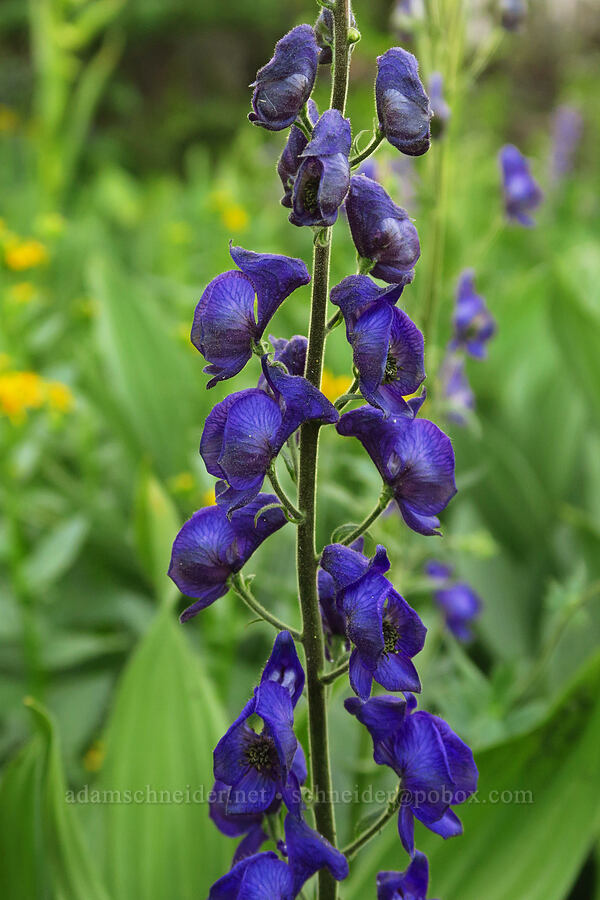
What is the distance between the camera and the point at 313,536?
27.4 inches

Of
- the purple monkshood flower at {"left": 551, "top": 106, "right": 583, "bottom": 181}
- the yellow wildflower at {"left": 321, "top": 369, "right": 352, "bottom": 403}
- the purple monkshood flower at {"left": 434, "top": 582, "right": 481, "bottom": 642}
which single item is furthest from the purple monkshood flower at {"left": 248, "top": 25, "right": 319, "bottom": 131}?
the purple monkshood flower at {"left": 551, "top": 106, "right": 583, "bottom": 181}

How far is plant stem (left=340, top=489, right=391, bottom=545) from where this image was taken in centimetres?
69

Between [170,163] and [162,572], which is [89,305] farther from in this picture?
[170,163]

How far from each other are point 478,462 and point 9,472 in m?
1.13

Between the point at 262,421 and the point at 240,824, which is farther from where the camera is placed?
the point at 240,824

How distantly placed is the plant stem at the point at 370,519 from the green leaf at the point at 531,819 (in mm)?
460

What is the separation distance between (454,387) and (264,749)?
103 cm

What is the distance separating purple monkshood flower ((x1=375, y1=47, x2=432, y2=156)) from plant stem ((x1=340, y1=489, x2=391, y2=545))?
261 millimetres

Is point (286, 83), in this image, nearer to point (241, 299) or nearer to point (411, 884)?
point (241, 299)

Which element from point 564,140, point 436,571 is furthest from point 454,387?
point 564,140

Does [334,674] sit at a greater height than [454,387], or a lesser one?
lesser

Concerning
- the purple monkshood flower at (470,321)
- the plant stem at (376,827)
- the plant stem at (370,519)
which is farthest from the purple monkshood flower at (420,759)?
the purple monkshood flower at (470,321)

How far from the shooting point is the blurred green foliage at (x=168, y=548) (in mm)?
1061

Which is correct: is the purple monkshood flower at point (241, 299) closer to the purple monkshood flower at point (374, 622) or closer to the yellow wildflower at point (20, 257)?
the purple monkshood flower at point (374, 622)
